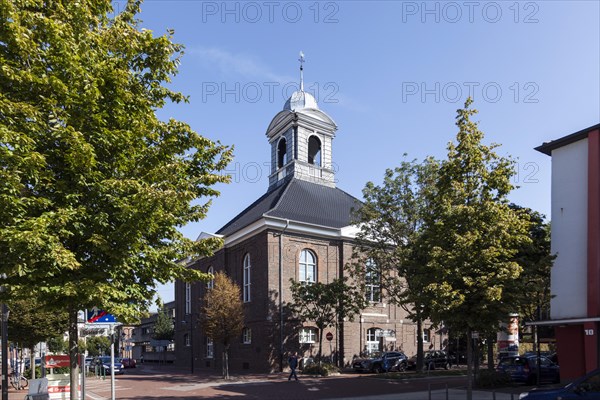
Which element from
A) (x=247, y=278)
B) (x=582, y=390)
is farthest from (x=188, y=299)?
(x=582, y=390)

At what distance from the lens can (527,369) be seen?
23297 mm

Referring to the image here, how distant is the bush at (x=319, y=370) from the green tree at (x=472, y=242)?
16.3 m

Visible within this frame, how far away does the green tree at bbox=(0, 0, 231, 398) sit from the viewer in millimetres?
8734

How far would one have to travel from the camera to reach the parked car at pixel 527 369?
2325cm

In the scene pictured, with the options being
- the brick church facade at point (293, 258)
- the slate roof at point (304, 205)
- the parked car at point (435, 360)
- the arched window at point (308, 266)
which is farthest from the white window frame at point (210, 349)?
the parked car at point (435, 360)

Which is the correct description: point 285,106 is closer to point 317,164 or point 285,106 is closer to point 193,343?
point 317,164

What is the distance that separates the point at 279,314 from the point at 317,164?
1626 cm

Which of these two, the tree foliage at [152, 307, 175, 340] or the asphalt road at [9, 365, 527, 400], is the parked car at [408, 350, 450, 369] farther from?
the tree foliage at [152, 307, 175, 340]

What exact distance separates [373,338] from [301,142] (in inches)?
704

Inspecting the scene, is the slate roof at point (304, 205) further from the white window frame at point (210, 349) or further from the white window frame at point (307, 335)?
the white window frame at point (210, 349)

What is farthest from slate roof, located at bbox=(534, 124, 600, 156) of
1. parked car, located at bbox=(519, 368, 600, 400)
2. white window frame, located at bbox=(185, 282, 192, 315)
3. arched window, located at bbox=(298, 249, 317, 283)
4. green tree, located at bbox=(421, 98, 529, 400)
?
white window frame, located at bbox=(185, 282, 192, 315)

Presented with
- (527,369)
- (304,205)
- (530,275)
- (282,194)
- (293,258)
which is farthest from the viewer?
(282,194)

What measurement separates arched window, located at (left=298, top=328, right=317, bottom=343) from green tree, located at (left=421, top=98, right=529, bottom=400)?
20510mm

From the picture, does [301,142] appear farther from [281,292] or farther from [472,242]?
[472,242]
